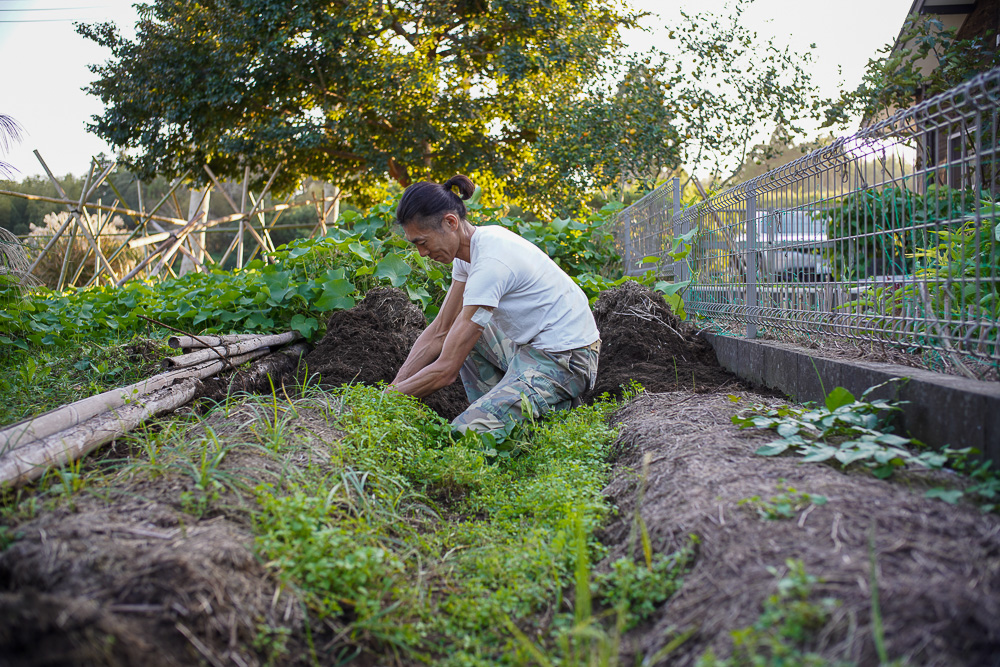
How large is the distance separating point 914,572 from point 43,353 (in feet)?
19.8

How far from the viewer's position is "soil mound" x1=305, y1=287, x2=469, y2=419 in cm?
426

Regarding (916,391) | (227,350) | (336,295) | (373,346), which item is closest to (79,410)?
(227,350)

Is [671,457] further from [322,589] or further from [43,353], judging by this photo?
[43,353]

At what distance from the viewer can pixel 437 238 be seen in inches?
142

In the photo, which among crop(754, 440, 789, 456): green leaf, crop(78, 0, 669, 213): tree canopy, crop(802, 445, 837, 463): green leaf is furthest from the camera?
crop(78, 0, 669, 213): tree canopy

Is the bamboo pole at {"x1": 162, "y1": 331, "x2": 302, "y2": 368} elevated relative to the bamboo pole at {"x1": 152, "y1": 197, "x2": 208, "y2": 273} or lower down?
lower down

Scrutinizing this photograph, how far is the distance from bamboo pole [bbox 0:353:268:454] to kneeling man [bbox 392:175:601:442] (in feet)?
3.96

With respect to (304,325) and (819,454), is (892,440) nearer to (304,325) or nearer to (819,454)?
(819,454)

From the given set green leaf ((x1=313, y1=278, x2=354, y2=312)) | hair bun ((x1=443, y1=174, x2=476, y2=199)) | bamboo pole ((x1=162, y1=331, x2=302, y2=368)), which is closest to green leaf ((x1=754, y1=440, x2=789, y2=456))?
hair bun ((x1=443, y1=174, x2=476, y2=199))

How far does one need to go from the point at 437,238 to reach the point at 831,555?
8.21 feet

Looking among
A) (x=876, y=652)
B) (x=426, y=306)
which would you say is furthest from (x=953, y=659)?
(x=426, y=306)

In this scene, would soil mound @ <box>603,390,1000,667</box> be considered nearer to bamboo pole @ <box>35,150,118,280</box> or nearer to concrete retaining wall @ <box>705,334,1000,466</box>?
concrete retaining wall @ <box>705,334,1000,466</box>

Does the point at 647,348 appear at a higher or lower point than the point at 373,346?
lower

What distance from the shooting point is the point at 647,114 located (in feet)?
→ 35.3
